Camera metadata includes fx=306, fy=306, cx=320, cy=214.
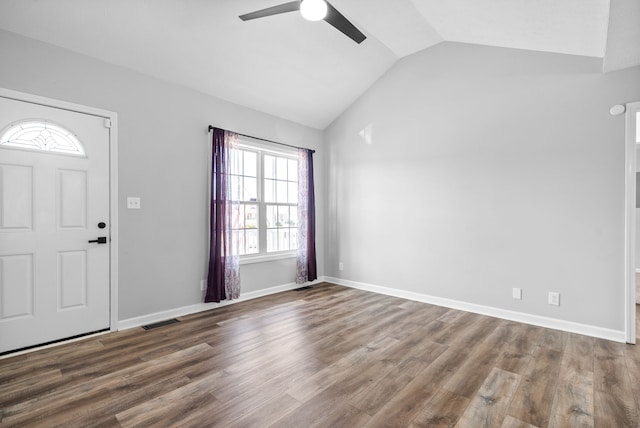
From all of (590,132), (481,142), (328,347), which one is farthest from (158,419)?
(590,132)

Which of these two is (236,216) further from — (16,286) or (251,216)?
(16,286)

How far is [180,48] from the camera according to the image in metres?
3.22

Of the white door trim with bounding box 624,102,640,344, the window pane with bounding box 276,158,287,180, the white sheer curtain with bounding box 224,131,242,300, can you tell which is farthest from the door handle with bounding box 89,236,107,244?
the white door trim with bounding box 624,102,640,344

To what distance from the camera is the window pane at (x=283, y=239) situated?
16.1ft

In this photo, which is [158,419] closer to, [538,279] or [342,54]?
[538,279]

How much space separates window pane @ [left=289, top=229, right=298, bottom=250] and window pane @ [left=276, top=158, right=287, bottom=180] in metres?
0.90

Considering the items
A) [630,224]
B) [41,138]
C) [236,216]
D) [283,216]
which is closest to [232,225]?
[236,216]

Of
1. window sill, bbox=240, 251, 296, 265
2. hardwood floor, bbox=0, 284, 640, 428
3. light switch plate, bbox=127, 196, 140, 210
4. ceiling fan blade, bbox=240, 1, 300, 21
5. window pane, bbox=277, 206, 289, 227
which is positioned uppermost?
ceiling fan blade, bbox=240, 1, 300, 21

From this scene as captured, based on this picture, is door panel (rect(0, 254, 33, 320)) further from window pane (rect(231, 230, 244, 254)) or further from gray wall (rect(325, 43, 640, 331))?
gray wall (rect(325, 43, 640, 331))

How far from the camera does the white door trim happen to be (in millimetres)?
2838

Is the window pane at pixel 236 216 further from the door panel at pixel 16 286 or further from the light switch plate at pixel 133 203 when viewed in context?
the door panel at pixel 16 286

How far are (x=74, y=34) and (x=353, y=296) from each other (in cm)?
431

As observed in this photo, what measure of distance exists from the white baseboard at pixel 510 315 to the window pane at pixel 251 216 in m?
2.00

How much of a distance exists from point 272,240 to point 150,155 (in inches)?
82.0
